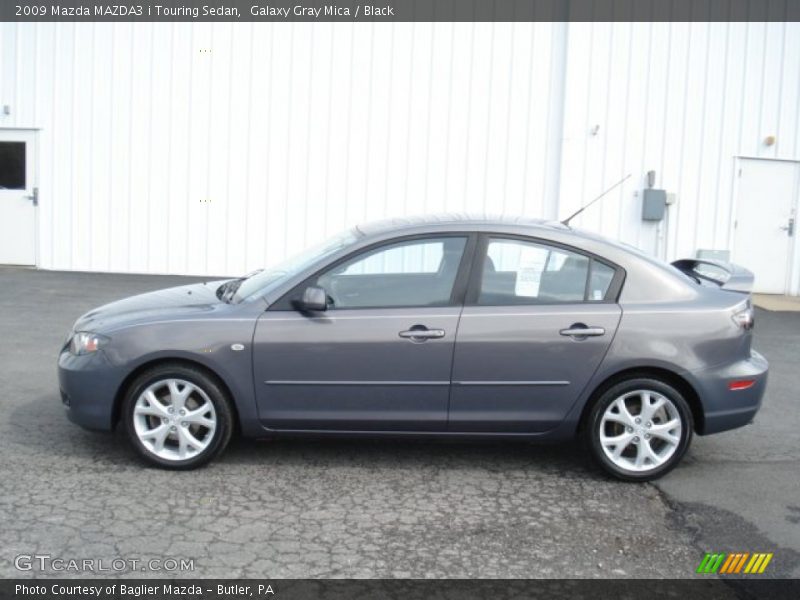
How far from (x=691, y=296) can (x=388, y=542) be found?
2.32 metres

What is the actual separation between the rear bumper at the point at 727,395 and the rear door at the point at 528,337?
25.1 inches

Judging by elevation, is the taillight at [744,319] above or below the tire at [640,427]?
above

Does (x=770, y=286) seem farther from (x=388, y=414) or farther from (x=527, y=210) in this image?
(x=388, y=414)

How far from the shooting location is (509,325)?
5.17 meters

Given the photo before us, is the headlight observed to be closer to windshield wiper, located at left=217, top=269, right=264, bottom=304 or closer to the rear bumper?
windshield wiper, located at left=217, top=269, right=264, bottom=304

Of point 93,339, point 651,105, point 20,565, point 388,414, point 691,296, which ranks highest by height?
point 651,105

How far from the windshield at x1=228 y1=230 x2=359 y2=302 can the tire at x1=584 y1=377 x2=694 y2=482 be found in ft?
5.91

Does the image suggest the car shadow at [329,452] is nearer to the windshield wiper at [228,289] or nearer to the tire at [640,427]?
the tire at [640,427]

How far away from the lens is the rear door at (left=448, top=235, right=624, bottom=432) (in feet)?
16.9

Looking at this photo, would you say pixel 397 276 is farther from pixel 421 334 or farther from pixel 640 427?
pixel 640 427

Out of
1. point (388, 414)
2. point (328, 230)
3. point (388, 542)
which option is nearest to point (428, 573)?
point (388, 542)

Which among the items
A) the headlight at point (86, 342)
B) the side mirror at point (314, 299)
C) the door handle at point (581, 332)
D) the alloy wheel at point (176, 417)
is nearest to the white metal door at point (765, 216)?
the door handle at point (581, 332)

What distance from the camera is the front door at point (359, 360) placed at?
5137mm
